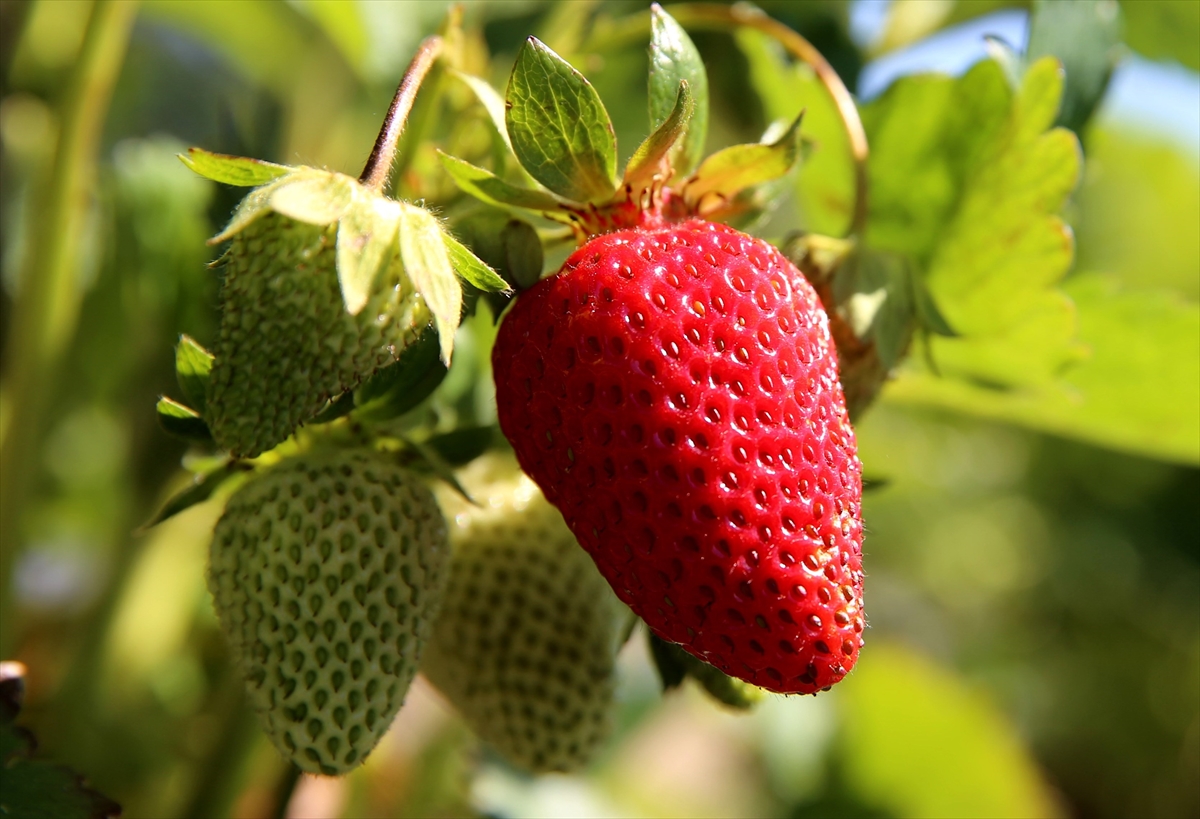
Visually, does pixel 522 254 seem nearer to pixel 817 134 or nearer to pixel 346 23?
pixel 817 134

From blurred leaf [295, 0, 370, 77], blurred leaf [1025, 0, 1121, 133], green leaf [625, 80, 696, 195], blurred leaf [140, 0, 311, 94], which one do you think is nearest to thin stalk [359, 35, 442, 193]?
green leaf [625, 80, 696, 195]

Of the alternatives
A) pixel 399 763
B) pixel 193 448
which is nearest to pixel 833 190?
pixel 193 448

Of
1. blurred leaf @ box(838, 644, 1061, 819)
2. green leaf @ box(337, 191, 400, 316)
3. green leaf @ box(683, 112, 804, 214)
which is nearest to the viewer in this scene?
green leaf @ box(337, 191, 400, 316)

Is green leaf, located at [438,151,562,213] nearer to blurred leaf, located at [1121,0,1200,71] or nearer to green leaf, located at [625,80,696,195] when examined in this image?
green leaf, located at [625,80,696,195]

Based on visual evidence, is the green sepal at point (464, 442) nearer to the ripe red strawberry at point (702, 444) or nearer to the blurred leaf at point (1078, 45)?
the ripe red strawberry at point (702, 444)

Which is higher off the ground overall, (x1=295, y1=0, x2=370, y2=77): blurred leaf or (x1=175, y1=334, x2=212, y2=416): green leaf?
(x1=175, y1=334, x2=212, y2=416): green leaf

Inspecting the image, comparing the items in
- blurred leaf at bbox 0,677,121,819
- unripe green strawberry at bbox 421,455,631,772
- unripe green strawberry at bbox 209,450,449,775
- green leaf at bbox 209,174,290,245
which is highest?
green leaf at bbox 209,174,290,245
